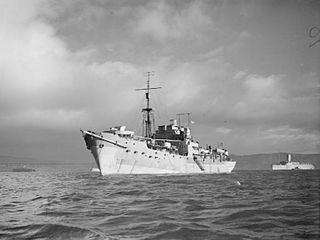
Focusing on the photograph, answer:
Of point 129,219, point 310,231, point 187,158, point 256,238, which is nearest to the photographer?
point 256,238

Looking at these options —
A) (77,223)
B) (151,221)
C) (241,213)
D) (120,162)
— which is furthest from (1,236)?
(120,162)

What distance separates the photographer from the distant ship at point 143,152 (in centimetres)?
4078

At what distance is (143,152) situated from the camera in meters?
43.5

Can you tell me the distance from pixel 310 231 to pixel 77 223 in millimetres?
5889

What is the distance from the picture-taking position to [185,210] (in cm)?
1024

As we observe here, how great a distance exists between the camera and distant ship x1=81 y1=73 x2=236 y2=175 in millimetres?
40781

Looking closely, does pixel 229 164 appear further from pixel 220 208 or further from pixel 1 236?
pixel 1 236

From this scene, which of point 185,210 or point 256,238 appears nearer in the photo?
point 256,238

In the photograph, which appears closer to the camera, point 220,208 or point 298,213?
point 298,213

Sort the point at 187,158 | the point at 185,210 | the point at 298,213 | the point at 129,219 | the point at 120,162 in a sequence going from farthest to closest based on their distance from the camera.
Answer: the point at 187,158, the point at 120,162, the point at 185,210, the point at 298,213, the point at 129,219

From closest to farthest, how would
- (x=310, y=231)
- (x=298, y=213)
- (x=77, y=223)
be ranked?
(x=310, y=231) → (x=77, y=223) → (x=298, y=213)

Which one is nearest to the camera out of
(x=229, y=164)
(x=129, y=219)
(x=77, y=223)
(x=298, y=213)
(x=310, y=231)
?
(x=310, y=231)

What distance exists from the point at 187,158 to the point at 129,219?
161 ft

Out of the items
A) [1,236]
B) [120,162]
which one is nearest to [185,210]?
[1,236]
